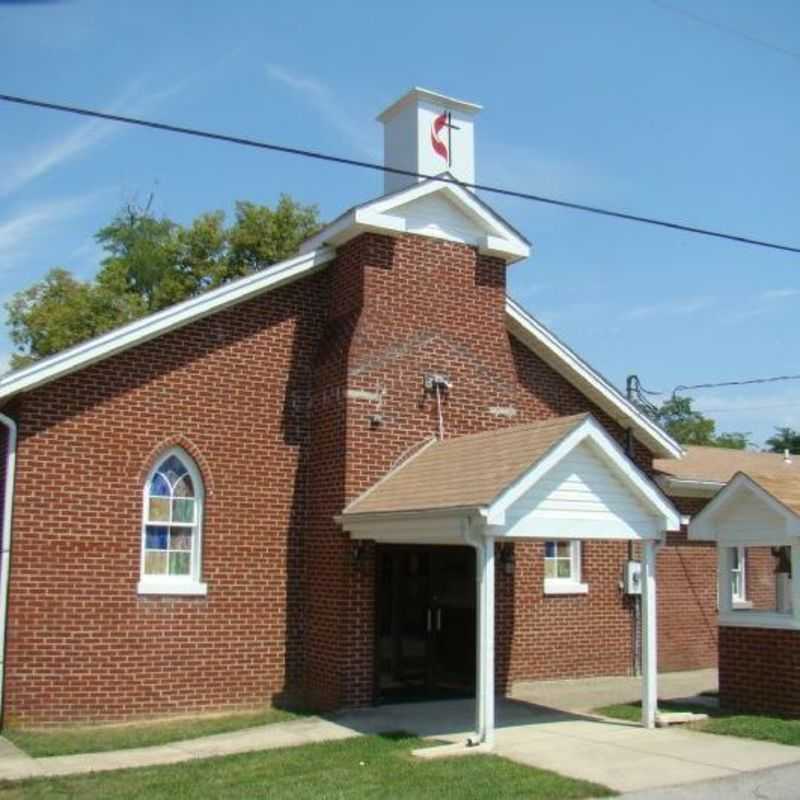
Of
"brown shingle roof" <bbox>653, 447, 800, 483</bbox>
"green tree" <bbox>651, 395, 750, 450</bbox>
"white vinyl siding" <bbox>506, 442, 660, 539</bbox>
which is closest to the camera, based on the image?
"white vinyl siding" <bbox>506, 442, 660, 539</bbox>

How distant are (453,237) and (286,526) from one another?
15.9 feet

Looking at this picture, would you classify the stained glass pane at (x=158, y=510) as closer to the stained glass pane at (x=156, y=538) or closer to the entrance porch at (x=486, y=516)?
the stained glass pane at (x=156, y=538)

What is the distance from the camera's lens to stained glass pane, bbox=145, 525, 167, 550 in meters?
14.6

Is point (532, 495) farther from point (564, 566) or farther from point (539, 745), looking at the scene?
point (564, 566)

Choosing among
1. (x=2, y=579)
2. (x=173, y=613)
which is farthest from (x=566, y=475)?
(x=2, y=579)

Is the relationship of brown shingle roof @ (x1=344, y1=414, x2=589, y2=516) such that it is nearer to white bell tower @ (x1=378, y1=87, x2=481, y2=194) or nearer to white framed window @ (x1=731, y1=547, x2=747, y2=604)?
white bell tower @ (x1=378, y1=87, x2=481, y2=194)

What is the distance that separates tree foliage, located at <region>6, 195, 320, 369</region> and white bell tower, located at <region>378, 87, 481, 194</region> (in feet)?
71.0

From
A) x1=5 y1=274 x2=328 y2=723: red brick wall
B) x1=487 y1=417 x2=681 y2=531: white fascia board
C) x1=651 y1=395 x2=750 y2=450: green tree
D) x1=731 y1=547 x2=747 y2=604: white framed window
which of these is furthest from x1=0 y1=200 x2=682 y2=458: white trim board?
x1=651 y1=395 x2=750 y2=450: green tree

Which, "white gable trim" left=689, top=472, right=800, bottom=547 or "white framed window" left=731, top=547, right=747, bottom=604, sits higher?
"white gable trim" left=689, top=472, right=800, bottom=547

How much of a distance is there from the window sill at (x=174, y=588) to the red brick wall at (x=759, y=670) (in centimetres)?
688

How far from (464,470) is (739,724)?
4.41 metres

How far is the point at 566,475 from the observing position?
12.9 meters

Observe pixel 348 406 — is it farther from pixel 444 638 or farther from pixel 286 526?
pixel 444 638

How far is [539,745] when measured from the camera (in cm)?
1210
